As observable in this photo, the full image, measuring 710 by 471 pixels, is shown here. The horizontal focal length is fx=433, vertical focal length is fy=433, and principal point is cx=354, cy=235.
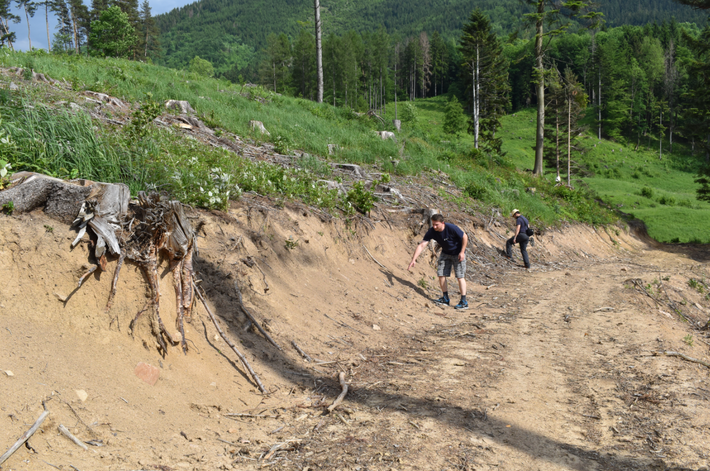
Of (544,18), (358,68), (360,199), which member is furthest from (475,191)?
(358,68)

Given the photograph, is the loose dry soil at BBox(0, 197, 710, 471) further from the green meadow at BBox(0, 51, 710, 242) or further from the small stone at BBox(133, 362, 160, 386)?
the green meadow at BBox(0, 51, 710, 242)

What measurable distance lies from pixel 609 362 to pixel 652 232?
2585 cm

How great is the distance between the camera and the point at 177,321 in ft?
13.7

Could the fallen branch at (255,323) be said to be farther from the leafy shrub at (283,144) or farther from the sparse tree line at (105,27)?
the sparse tree line at (105,27)

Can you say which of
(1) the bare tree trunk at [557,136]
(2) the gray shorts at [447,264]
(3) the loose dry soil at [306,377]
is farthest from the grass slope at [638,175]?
(3) the loose dry soil at [306,377]

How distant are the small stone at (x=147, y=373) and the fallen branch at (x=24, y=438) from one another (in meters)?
0.86

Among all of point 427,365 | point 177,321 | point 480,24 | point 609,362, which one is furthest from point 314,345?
point 480,24

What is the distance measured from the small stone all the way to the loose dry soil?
0.12ft

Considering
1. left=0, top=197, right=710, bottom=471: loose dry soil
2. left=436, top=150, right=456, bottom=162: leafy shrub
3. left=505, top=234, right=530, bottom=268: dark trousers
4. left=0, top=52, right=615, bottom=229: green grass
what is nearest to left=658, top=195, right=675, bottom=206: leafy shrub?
left=0, top=52, right=615, bottom=229: green grass

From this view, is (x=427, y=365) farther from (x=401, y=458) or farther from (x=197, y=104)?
(x=197, y=104)

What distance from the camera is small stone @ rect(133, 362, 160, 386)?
349cm

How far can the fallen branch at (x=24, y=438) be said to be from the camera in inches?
88.7

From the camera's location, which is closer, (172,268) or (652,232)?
(172,268)

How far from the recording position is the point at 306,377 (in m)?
4.54
